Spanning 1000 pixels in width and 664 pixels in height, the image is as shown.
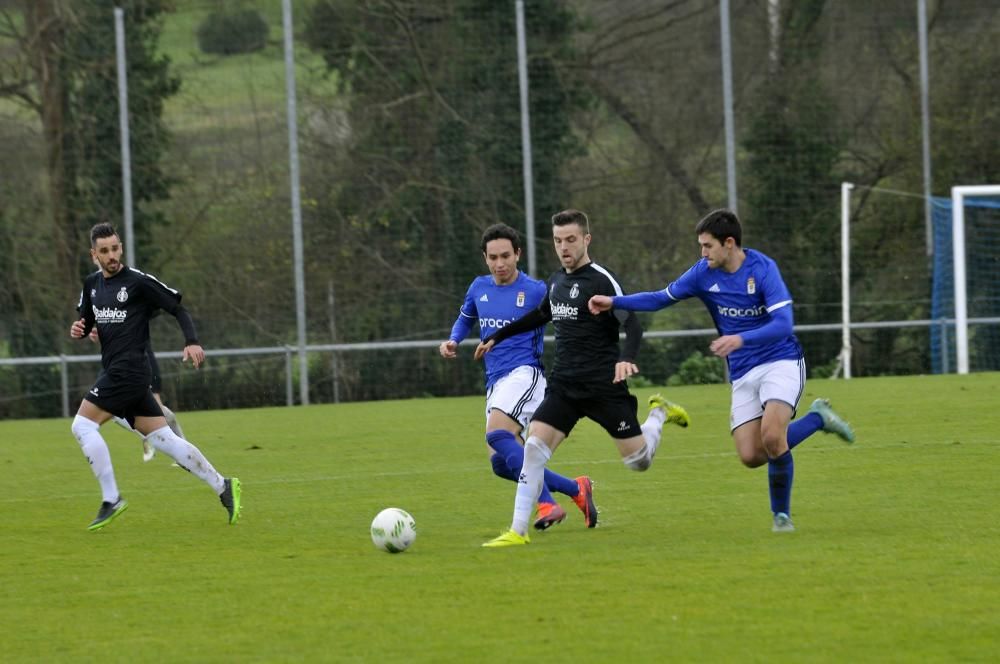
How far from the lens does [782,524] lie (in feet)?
25.4

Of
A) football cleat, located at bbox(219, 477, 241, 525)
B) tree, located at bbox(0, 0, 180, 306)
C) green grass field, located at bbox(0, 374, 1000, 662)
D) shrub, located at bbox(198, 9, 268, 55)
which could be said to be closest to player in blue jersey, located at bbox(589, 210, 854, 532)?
green grass field, located at bbox(0, 374, 1000, 662)

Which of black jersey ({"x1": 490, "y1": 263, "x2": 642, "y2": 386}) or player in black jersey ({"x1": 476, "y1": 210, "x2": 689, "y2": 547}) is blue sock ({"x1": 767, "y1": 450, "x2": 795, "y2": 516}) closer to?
player in black jersey ({"x1": 476, "y1": 210, "x2": 689, "y2": 547})

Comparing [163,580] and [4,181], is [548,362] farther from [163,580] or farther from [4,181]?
[163,580]

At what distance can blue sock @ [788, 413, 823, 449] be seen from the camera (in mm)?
8195

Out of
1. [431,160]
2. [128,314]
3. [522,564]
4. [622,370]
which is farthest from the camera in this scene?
[431,160]

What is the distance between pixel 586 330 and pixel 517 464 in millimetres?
864

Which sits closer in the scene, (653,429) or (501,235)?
(653,429)

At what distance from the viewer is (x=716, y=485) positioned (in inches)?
391

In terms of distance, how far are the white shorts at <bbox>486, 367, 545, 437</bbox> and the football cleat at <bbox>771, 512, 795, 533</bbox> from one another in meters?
1.62

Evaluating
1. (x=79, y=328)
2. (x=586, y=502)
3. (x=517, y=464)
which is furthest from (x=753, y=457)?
(x=79, y=328)

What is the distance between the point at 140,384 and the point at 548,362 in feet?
41.0

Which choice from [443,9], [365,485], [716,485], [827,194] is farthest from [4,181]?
[716,485]

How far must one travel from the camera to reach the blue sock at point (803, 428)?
8195mm

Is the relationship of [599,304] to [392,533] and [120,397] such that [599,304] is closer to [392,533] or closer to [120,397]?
[392,533]
